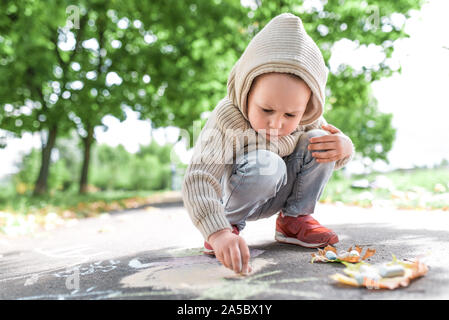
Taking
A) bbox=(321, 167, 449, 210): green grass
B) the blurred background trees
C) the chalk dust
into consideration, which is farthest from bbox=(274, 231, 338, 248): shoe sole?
the blurred background trees

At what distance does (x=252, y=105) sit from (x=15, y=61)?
258 inches

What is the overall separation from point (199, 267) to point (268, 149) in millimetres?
679

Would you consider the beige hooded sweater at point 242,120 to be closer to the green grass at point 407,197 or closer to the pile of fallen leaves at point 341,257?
the pile of fallen leaves at point 341,257

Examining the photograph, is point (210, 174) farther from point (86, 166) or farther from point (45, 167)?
point (86, 166)

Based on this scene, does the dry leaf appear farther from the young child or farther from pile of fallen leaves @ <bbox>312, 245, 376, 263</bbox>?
the young child

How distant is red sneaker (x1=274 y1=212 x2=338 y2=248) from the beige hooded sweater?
365 mm

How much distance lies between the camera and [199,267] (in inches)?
63.6

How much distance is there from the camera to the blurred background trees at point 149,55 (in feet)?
22.5

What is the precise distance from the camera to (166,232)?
3.01 m

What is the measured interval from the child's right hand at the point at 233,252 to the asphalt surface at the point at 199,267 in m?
0.06

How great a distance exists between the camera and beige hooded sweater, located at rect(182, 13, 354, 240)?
4.99 feet
